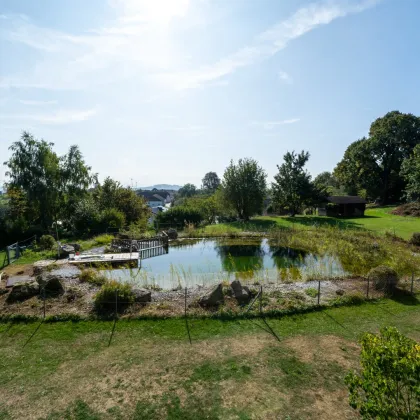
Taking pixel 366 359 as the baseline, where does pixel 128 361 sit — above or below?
below

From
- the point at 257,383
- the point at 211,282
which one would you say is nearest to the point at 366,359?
the point at 257,383

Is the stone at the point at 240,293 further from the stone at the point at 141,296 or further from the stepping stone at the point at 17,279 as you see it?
the stepping stone at the point at 17,279

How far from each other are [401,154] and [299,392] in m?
53.1

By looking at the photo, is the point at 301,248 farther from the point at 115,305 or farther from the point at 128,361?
the point at 128,361

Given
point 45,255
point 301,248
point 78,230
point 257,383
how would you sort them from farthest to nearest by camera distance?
point 78,230 → point 301,248 → point 45,255 → point 257,383

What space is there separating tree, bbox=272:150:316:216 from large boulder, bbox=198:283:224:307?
28559mm

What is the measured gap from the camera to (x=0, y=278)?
12648 mm

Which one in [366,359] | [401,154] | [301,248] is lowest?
[301,248]

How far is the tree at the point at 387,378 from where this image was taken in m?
3.30

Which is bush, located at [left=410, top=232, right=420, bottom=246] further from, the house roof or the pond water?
the house roof

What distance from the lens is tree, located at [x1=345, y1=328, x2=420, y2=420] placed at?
330cm

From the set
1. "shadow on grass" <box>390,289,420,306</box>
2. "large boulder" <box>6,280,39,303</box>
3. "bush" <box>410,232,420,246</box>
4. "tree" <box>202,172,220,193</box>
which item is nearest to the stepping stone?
"large boulder" <box>6,280,39,303</box>

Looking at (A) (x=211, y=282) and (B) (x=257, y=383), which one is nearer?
(B) (x=257, y=383)

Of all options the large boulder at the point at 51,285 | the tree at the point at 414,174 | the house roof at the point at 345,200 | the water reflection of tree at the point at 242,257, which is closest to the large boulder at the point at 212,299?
the water reflection of tree at the point at 242,257
